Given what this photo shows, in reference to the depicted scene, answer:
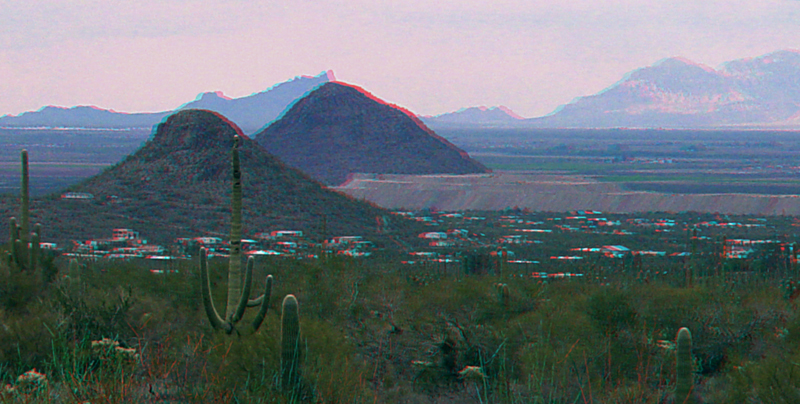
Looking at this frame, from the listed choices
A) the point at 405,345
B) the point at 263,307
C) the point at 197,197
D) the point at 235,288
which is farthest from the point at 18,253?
the point at 197,197

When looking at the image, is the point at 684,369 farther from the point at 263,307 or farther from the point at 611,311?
the point at 611,311

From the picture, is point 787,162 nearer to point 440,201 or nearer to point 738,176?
point 738,176

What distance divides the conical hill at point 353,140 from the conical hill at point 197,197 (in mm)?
54441

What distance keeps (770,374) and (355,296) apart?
9.24 m

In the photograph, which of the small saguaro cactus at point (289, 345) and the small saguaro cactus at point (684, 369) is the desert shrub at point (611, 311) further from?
the small saguaro cactus at point (289, 345)

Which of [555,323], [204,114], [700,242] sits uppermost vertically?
[204,114]

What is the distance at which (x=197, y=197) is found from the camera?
56125mm

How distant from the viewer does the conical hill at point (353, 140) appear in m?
122

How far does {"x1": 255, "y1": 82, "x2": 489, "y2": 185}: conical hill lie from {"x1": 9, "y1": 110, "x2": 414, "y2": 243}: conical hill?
54.4m

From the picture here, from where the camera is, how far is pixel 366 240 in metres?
50.6

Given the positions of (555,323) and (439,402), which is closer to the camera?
(439,402)

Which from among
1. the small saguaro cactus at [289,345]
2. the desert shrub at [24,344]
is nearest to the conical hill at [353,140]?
the desert shrub at [24,344]

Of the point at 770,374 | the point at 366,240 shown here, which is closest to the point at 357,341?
the point at 770,374

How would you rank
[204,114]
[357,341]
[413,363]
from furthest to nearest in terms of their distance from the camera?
[204,114] < [357,341] < [413,363]
